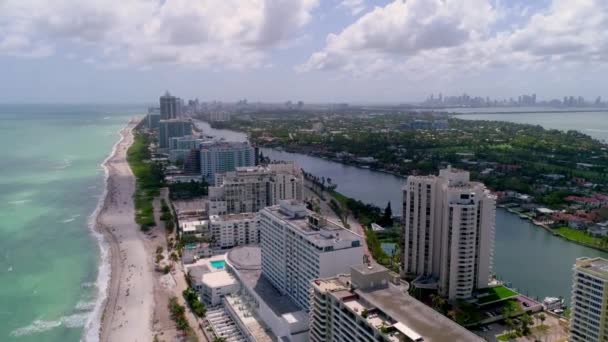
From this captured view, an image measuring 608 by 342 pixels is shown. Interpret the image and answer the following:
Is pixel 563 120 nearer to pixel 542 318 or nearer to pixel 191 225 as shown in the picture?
pixel 191 225

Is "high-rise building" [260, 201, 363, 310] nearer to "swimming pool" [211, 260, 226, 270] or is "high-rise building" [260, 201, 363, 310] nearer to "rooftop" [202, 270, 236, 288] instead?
"rooftop" [202, 270, 236, 288]

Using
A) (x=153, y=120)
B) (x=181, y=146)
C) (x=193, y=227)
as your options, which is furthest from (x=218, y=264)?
(x=153, y=120)

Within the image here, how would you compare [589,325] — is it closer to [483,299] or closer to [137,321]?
[483,299]

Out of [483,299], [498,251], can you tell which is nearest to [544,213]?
[498,251]

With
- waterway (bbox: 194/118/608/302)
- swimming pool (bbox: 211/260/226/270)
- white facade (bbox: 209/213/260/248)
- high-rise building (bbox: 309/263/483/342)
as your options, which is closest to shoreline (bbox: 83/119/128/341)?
swimming pool (bbox: 211/260/226/270)

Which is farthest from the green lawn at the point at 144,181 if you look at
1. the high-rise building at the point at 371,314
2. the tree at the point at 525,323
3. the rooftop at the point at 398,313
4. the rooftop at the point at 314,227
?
the tree at the point at 525,323

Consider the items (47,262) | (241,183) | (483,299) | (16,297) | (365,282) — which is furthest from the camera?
(241,183)

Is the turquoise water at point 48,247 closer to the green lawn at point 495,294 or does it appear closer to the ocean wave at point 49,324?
the ocean wave at point 49,324
